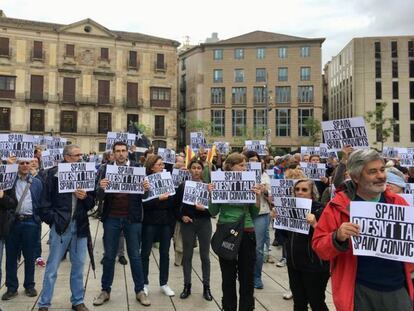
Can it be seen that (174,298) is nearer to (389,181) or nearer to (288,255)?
(288,255)

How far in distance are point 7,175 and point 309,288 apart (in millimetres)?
4133

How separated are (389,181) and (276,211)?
142 centimetres

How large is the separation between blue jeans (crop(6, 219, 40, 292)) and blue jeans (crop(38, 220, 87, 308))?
0.85 m

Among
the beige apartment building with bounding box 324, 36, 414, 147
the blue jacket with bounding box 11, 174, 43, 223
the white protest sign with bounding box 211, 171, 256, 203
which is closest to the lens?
the white protest sign with bounding box 211, 171, 256, 203

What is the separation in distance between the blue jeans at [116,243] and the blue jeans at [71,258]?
0.37 m

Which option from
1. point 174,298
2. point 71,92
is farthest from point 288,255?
point 71,92

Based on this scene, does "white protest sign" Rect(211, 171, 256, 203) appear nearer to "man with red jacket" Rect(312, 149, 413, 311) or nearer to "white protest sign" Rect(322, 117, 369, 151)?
"man with red jacket" Rect(312, 149, 413, 311)

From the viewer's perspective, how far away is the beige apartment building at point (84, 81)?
161 feet

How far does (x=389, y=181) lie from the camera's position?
4.18 metres

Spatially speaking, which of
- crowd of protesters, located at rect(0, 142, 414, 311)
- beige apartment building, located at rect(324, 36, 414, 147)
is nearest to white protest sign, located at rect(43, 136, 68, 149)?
crowd of protesters, located at rect(0, 142, 414, 311)

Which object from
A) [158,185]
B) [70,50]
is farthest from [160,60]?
[158,185]

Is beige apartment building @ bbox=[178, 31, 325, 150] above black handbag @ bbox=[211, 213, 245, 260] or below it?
above

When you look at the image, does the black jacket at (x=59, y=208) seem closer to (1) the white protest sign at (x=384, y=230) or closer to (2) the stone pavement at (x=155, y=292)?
(2) the stone pavement at (x=155, y=292)

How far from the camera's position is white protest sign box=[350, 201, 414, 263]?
115 inches
